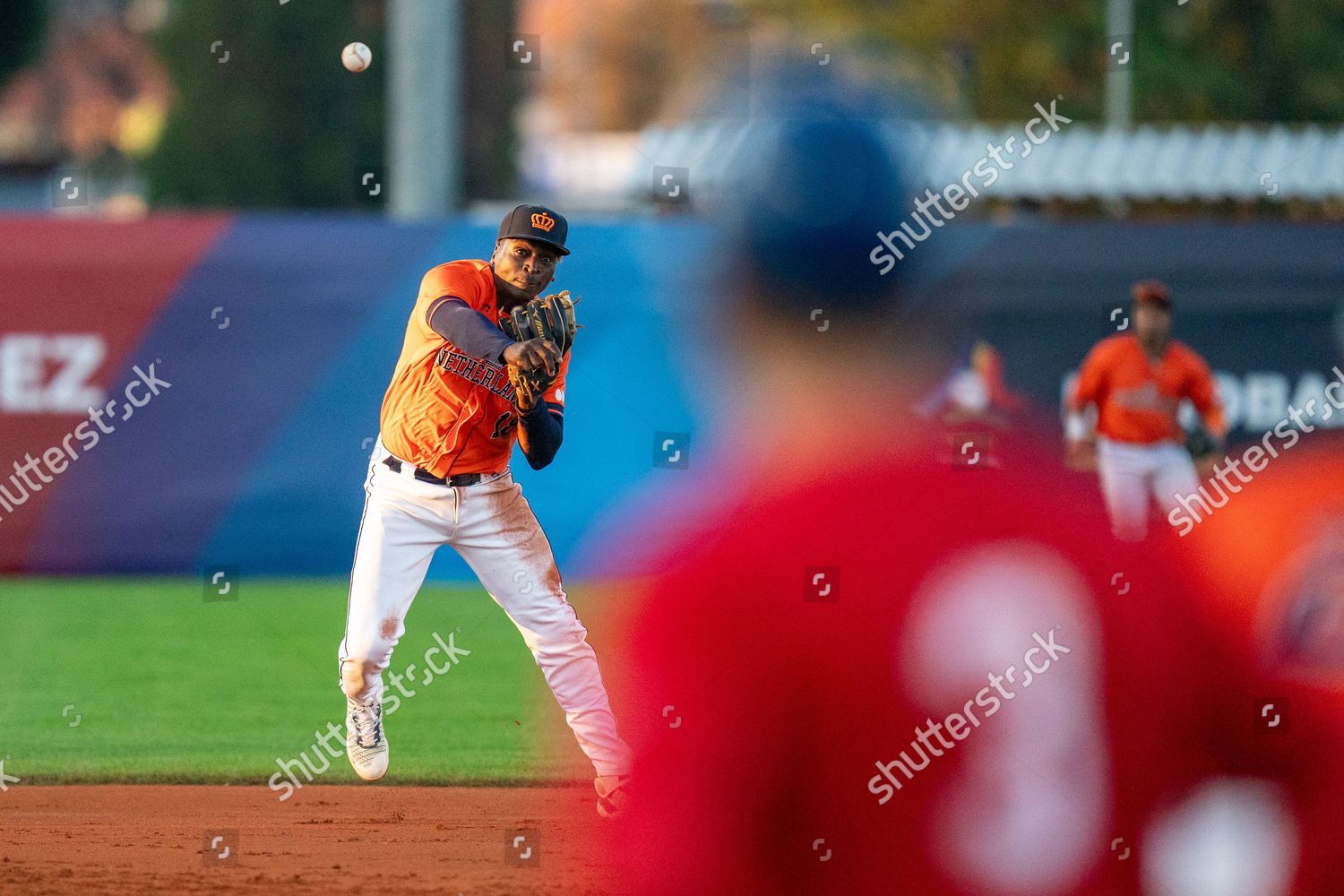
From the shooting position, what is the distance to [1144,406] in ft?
38.2

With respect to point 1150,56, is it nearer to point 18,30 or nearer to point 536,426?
point 18,30

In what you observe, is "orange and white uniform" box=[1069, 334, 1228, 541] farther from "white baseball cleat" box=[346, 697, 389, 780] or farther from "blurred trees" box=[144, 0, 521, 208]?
"blurred trees" box=[144, 0, 521, 208]

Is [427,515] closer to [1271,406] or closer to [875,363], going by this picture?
[875,363]

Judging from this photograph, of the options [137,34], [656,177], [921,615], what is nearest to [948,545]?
[921,615]

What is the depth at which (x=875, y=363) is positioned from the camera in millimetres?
12117

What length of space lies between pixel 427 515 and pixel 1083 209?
19.8 m

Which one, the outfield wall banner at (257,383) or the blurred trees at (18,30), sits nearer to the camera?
the outfield wall banner at (257,383)
